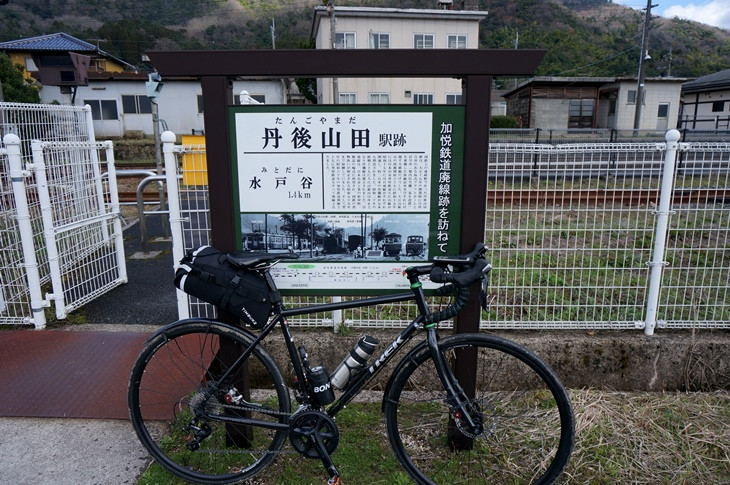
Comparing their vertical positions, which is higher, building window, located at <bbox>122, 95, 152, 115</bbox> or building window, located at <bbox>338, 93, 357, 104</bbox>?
building window, located at <bbox>338, 93, 357, 104</bbox>

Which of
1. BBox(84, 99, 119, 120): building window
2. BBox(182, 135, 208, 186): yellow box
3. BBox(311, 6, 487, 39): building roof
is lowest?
BBox(182, 135, 208, 186): yellow box

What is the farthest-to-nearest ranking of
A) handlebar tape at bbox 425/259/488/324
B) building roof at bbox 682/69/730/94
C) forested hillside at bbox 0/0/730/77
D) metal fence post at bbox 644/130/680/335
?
forested hillside at bbox 0/0/730/77, building roof at bbox 682/69/730/94, metal fence post at bbox 644/130/680/335, handlebar tape at bbox 425/259/488/324

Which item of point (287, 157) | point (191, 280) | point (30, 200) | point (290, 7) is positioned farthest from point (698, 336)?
point (290, 7)

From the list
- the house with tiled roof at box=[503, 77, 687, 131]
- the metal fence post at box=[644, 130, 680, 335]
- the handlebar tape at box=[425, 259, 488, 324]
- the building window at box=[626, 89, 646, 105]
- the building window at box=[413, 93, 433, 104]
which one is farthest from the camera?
the building window at box=[626, 89, 646, 105]

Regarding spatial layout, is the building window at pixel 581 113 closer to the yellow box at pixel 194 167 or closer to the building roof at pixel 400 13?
the building roof at pixel 400 13

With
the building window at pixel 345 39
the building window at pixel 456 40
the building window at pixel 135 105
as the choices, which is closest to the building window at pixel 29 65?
the building window at pixel 135 105

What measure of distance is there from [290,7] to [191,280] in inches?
4555

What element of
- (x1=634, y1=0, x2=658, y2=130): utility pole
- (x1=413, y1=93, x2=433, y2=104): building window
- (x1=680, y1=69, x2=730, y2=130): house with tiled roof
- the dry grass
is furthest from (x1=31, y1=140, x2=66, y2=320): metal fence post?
(x1=680, y1=69, x2=730, y2=130): house with tiled roof

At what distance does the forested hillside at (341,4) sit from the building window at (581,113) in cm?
954

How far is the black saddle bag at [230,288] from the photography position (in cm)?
242

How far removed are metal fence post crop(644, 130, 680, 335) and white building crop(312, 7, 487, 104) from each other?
24735mm

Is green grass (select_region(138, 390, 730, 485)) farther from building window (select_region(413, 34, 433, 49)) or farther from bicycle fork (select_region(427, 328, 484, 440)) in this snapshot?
building window (select_region(413, 34, 433, 49))

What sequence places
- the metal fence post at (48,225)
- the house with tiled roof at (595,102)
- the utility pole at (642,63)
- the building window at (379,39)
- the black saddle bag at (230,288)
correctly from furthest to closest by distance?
the house with tiled roof at (595,102) < the building window at (379,39) < the utility pole at (642,63) < the metal fence post at (48,225) < the black saddle bag at (230,288)

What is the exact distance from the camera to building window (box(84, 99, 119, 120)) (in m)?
28.1
